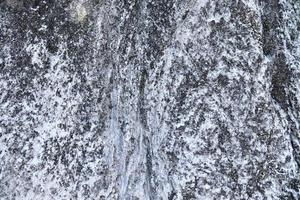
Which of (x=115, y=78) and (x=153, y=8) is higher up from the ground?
(x=153, y=8)

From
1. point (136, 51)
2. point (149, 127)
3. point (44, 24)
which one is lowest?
point (149, 127)

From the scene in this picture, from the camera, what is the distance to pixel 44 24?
1691 mm

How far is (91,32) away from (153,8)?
238 millimetres

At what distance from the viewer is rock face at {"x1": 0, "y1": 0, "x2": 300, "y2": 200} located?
1533 millimetres

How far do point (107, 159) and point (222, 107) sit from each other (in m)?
0.43

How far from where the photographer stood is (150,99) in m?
1.62

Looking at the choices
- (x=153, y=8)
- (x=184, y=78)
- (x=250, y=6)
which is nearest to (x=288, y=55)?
(x=250, y=6)

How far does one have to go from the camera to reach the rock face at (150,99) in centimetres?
153

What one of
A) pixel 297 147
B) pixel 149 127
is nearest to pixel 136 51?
pixel 149 127

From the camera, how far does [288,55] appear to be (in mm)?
1616

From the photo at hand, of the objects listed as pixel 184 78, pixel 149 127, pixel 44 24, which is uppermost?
pixel 44 24

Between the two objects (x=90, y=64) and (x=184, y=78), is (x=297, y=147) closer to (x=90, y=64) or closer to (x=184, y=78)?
(x=184, y=78)

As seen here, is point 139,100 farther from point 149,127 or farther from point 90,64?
point 90,64

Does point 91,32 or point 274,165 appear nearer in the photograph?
point 274,165
